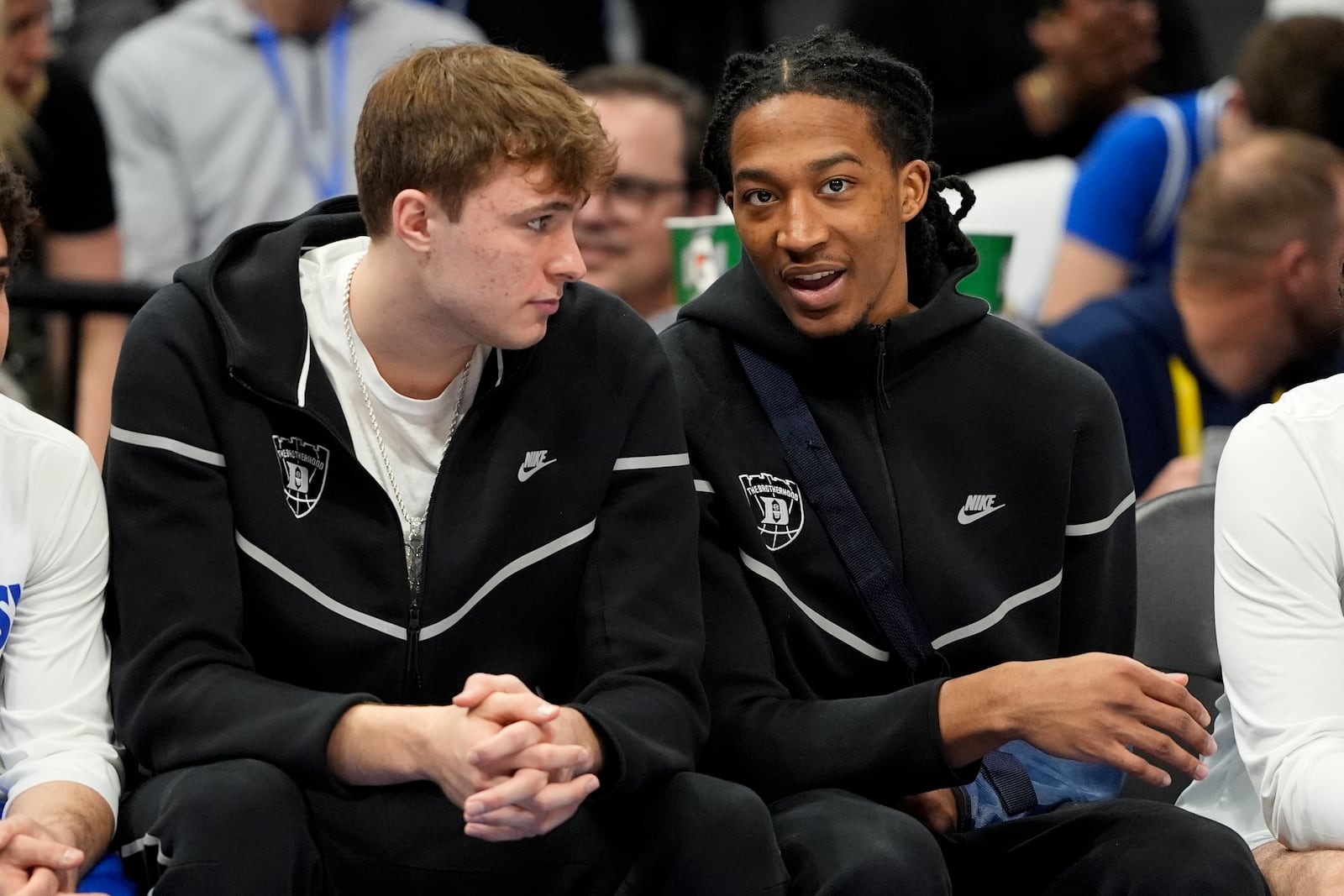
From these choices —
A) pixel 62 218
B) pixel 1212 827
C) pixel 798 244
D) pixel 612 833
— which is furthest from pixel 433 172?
pixel 62 218

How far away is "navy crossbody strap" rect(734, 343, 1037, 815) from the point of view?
10.0ft


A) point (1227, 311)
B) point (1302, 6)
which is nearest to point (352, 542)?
point (1227, 311)

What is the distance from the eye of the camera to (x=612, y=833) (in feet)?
9.09

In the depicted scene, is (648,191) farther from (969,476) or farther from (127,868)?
(127,868)

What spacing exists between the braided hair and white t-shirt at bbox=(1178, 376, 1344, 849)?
65cm

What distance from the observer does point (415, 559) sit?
2910 millimetres

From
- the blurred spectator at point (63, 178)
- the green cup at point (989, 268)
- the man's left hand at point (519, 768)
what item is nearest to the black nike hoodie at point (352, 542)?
the man's left hand at point (519, 768)

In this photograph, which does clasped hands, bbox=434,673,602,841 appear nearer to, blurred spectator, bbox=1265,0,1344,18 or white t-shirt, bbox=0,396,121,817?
white t-shirt, bbox=0,396,121,817

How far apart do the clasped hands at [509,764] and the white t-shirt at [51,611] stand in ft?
1.75

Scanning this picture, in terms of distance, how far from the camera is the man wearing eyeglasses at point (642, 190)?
4.99 metres

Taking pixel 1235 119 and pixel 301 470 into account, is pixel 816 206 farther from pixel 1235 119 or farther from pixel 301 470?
pixel 1235 119

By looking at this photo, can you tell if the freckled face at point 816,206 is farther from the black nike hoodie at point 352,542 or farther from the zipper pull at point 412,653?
the zipper pull at point 412,653

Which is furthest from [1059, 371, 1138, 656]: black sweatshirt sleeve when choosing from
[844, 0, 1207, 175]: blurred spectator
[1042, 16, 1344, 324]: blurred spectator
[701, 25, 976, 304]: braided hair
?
[844, 0, 1207, 175]: blurred spectator

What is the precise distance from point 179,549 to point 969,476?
1.23 m
